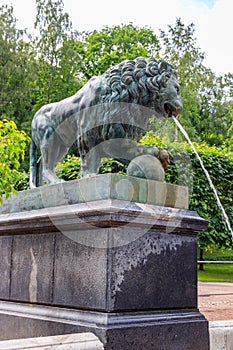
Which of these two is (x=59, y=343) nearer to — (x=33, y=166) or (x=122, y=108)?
(x=122, y=108)

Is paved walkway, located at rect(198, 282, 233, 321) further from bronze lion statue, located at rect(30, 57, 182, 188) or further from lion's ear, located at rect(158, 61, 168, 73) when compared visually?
lion's ear, located at rect(158, 61, 168, 73)

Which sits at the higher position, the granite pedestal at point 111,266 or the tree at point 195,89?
the tree at point 195,89

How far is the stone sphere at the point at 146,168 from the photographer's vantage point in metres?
4.46

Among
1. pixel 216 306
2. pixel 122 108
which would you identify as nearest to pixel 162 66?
pixel 122 108

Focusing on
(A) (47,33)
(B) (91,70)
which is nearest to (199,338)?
(A) (47,33)

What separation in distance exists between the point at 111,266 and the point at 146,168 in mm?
1053

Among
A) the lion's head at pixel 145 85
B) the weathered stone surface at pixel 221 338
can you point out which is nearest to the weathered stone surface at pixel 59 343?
the weathered stone surface at pixel 221 338

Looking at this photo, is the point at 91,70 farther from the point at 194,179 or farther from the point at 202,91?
the point at 194,179

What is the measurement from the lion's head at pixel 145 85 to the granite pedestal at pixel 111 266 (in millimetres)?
882

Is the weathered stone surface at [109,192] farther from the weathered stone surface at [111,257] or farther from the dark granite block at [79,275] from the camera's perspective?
the dark granite block at [79,275]

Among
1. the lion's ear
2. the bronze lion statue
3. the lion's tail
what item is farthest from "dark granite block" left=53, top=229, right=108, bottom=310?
the lion's ear

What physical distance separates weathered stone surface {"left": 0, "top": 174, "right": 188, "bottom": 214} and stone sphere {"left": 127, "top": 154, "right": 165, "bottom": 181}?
3.7 inches

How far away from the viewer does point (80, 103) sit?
4.95 metres

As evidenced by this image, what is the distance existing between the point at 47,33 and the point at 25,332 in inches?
1070
